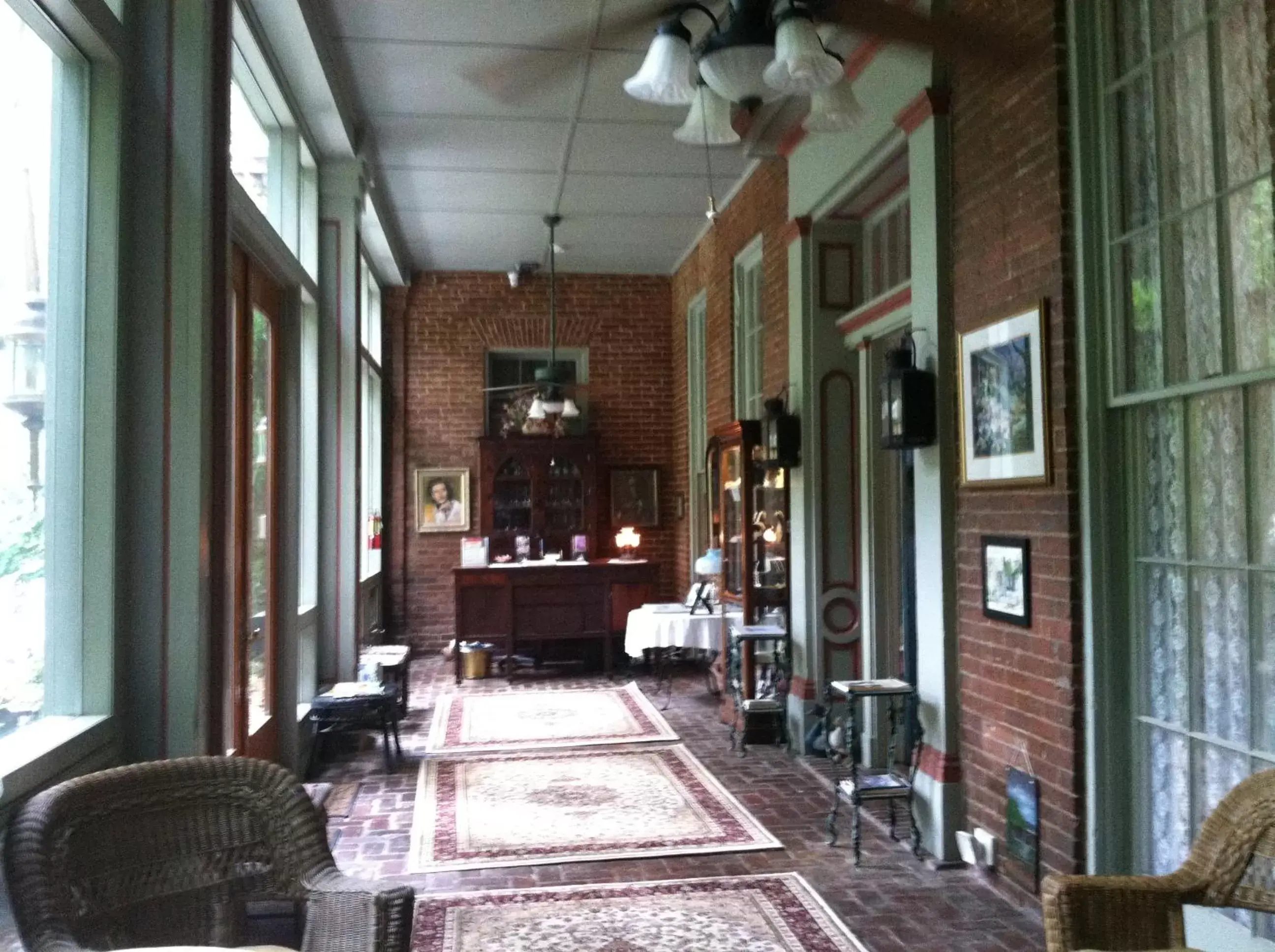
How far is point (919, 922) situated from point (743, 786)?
6.28 ft

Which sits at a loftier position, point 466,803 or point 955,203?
point 955,203

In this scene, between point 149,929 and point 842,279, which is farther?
point 842,279

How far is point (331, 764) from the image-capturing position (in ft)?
20.3

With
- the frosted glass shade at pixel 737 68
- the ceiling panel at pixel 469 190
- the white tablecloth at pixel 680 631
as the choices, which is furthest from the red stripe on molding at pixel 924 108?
the white tablecloth at pixel 680 631

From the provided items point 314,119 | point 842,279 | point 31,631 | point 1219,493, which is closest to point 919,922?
point 1219,493

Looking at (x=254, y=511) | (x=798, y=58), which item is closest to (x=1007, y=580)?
(x=798, y=58)

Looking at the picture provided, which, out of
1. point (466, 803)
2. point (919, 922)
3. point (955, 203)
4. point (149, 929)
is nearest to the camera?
point (149, 929)

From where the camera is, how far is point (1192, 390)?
304 cm

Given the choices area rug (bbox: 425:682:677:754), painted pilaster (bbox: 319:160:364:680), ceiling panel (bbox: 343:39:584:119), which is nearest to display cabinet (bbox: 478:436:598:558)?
area rug (bbox: 425:682:677:754)

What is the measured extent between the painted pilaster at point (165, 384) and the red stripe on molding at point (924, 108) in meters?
2.80

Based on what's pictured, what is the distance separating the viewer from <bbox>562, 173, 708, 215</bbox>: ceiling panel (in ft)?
25.7

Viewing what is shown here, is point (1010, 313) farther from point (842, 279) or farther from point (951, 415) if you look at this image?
point (842, 279)

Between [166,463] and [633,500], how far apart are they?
786 centimetres

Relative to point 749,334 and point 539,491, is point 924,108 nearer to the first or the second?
point 749,334
